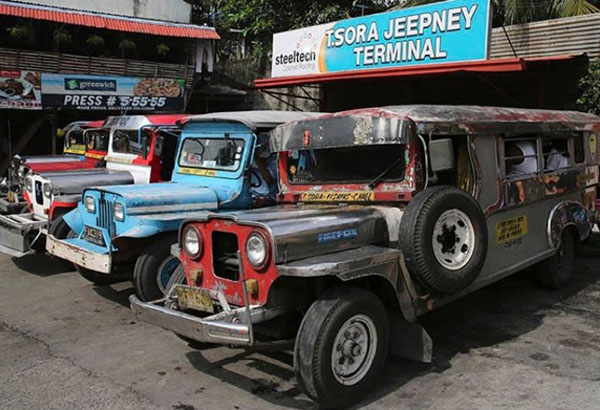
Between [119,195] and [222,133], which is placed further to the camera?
[222,133]

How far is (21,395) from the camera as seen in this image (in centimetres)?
415

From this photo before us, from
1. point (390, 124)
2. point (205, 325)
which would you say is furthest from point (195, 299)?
point (390, 124)

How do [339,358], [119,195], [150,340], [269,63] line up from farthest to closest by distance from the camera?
[269,63]
[119,195]
[150,340]
[339,358]

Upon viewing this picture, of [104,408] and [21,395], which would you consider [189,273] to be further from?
[21,395]

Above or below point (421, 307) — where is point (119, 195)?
above

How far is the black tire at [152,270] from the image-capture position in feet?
18.5

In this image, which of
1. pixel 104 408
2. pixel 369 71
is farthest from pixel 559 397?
pixel 369 71

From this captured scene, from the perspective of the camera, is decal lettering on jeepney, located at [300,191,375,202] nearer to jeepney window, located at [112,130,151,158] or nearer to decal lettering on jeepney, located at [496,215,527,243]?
decal lettering on jeepney, located at [496,215,527,243]

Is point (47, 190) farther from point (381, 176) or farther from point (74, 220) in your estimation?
point (381, 176)

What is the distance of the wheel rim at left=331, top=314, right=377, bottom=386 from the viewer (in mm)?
3795

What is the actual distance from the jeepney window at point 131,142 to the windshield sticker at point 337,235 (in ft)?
13.8

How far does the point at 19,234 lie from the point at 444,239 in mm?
5400

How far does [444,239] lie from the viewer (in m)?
4.37

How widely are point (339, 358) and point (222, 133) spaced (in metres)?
3.43
